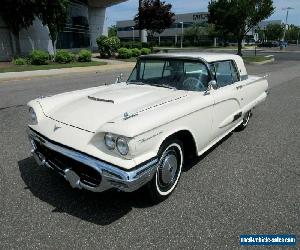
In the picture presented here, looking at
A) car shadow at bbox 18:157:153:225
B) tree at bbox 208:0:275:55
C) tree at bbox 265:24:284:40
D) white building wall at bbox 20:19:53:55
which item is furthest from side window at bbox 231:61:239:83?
tree at bbox 265:24:284:40

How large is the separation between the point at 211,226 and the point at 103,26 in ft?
131

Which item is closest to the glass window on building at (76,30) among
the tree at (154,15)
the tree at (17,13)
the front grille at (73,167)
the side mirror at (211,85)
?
the tree at (154,15)

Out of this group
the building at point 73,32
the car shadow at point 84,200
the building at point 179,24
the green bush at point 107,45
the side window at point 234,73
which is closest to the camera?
the car shadow at point 84,200

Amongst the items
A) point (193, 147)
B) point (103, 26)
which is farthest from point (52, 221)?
point (103, 26)

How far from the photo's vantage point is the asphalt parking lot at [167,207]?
301cm

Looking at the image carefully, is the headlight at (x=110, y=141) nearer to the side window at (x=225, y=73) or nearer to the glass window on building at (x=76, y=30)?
the side window at (x=225, y=73)

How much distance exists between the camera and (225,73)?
5.16m

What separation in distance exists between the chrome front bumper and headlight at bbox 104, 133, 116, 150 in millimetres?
180

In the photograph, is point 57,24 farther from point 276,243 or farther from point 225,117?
point 276,243

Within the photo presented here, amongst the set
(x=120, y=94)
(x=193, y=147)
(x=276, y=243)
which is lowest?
(x=276, y=243)

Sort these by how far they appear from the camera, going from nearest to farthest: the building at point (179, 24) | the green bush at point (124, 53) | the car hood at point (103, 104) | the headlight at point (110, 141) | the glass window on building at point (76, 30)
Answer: the headlight at point (110, 141) → the car hood at point (103, 104) → the green bush at point (124, 53) → the glass window on building at point (76, 30) → the building at point (179, 24)

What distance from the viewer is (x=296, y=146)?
18.1ft

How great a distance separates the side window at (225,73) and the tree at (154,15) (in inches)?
1216

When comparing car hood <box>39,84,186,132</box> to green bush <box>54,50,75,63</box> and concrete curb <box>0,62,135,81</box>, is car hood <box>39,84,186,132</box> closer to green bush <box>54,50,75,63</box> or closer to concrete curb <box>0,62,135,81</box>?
concrete curb <box>0,62,135,81</box>
